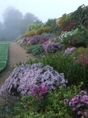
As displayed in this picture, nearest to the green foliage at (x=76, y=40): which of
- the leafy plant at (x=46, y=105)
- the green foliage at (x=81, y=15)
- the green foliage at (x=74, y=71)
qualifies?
the green foliage at (x=81, y=15)

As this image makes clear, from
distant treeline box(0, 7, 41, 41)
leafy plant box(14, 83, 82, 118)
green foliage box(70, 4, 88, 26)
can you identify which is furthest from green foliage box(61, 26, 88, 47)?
distant treeline box(0, 7, 41, 41)

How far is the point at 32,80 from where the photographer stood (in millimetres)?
5320

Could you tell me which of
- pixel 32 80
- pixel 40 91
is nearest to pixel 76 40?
pixel 32 80

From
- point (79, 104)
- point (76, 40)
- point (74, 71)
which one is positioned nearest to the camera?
point (79, 104)

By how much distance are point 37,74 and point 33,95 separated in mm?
902

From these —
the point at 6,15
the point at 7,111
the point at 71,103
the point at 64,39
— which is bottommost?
the point at 7,111

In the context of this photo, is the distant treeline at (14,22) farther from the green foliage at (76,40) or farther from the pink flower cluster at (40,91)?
the pink flower cluster at (40,91)

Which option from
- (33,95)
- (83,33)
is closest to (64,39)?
(83,33)

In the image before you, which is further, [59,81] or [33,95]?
[59,81]

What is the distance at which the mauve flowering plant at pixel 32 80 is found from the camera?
199 inches

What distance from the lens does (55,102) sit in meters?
4.25

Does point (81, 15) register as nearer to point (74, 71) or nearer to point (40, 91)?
point (74, 71)

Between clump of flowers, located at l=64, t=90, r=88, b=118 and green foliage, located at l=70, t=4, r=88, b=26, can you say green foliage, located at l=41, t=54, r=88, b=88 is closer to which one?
clump of flowers, located at l=64, t=90, r=88, b=118

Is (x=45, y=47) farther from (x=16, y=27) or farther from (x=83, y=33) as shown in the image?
(x=16, y=27)
